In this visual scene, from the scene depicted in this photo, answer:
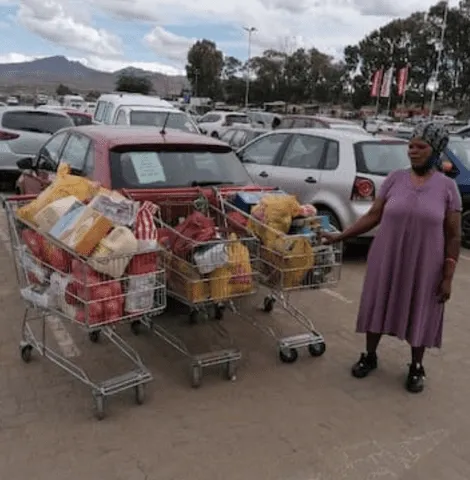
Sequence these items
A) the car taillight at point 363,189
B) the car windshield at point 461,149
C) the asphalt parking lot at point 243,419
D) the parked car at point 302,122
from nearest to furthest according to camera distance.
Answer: the asphalt parking lot at point 243,419
the car taillight at point 363,189
the car windshield at point 461,149
the parked car at point 302,122

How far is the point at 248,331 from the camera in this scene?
5.00m

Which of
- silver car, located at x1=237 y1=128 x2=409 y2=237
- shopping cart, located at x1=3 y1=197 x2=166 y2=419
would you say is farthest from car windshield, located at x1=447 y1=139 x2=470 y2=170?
shopping cart, located at x1=3 y1=197 x2=166 y2=419

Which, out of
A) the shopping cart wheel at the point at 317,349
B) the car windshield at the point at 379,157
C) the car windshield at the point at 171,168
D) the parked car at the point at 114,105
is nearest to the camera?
the shopping cart wheel at the point at 317,349

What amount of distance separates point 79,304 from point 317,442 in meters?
Result: 1.57

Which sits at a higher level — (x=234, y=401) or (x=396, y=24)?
(x=396, y=24)

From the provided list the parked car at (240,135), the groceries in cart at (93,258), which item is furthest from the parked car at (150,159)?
the parked car at (240,135)

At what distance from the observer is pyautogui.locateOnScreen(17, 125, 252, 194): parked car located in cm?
498

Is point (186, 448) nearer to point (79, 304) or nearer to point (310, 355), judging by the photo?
point (79, 304)

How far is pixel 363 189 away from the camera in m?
6.96

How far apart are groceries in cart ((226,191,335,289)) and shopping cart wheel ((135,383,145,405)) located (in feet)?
3.61

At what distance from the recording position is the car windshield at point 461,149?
28.1ft

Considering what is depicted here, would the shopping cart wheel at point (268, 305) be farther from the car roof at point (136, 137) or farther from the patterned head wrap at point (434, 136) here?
the patterned head wrap at point (434, 136)

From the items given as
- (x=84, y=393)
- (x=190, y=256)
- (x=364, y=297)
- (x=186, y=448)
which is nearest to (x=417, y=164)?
A: (x=364, y=297)

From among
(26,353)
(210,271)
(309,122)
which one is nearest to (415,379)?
(210,271)
